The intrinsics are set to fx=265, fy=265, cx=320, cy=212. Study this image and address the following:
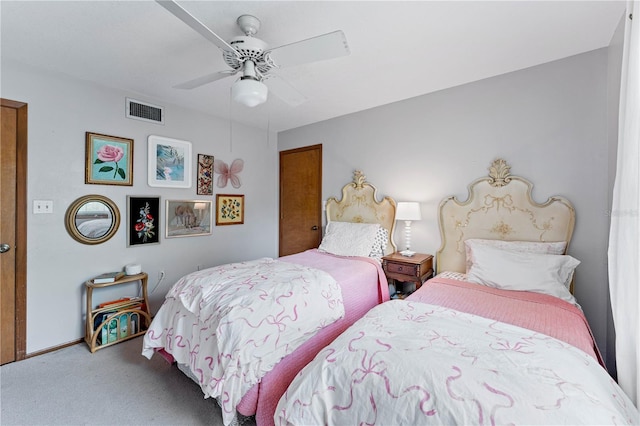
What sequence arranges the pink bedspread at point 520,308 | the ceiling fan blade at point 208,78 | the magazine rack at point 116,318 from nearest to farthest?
the pink bedspread at point 520,308 → the ceiling fan blade at point 208,78 → the magazine rack at point 116,318

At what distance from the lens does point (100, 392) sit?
187 centimetres

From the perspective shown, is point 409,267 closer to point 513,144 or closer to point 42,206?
point 513,144

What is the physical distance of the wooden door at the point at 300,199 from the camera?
3885mm

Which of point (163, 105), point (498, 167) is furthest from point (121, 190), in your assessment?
point (498, 167)

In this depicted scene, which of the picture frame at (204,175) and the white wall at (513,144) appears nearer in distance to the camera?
the white wall at (513,144)

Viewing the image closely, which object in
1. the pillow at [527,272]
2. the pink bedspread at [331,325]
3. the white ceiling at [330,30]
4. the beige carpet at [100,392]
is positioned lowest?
the beige carpet at [100,392]

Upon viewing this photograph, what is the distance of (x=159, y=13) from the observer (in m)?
1.65

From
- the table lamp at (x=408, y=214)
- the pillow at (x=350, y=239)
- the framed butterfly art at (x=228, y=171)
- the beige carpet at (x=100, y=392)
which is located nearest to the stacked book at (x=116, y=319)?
the beige carpet at (x=100, y=392)

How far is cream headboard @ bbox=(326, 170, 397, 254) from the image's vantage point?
125 inches

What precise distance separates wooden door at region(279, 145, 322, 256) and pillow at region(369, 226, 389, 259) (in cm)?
101

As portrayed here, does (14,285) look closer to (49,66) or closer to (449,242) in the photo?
(49,66)

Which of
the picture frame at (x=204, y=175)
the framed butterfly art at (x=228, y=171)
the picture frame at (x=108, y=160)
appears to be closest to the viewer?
the picture frame at (x=108, y=160)

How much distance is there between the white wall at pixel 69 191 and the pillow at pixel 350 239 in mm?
1783

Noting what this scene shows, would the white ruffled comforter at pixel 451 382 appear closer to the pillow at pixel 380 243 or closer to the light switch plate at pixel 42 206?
the pillow at pixel 380 243
